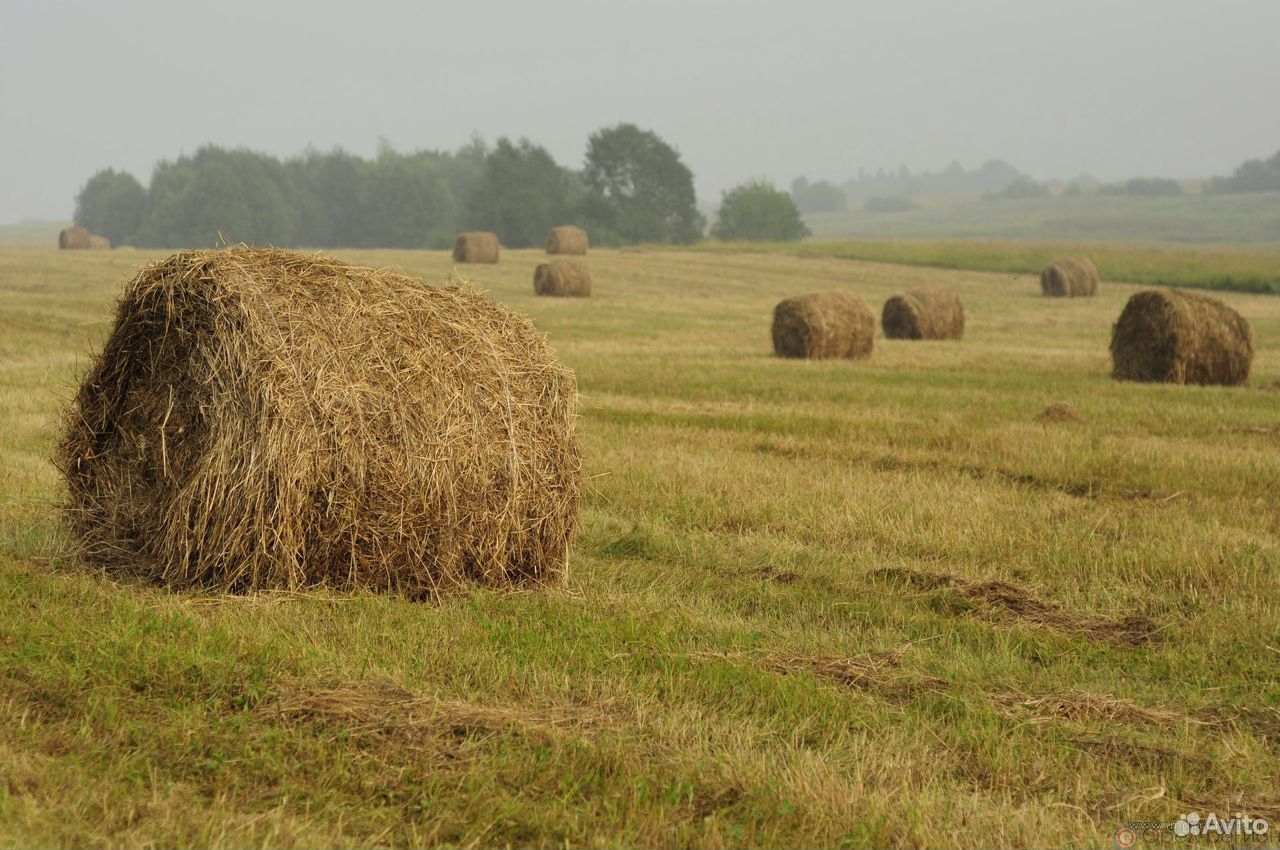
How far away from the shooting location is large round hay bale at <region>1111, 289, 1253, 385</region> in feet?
61.2

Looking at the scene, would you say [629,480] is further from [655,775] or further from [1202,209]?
[1202,209]

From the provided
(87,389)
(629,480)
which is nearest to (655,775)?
(87,389)

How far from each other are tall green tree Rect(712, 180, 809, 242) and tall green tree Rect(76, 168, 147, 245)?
153 feet

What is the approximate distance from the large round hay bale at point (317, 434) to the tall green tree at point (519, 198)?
81.2 meters

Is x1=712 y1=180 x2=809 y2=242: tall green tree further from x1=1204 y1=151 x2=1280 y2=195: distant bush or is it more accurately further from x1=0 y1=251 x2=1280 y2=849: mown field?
x1=1204 y1=151 x2=1280 y2=195: distant bush

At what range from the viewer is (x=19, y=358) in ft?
63.2

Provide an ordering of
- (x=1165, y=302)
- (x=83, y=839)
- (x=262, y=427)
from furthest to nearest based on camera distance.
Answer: (x=1165, y=302) → (x=262, y=427) → (x=83, y=839)

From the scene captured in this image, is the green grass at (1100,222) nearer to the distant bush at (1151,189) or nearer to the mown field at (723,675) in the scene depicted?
the distant bush at (1151,189)

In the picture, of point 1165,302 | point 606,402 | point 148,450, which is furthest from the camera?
point 1165,302

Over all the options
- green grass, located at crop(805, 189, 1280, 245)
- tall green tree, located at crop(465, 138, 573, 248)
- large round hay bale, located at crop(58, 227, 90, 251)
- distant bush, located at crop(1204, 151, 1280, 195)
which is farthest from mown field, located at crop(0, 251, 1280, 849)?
distant bush, located at crop(1204, 151, 1280, 195)

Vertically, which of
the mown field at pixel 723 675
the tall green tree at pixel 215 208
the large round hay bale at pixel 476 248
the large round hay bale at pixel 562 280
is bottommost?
the mown field at pixel 723 675

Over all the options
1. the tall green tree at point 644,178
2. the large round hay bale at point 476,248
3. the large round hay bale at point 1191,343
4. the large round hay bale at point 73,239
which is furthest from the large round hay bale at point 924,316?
the tall green tree at point 644,178

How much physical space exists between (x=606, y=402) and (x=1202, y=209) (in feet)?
512

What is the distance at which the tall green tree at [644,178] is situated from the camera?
9550 centimetres
